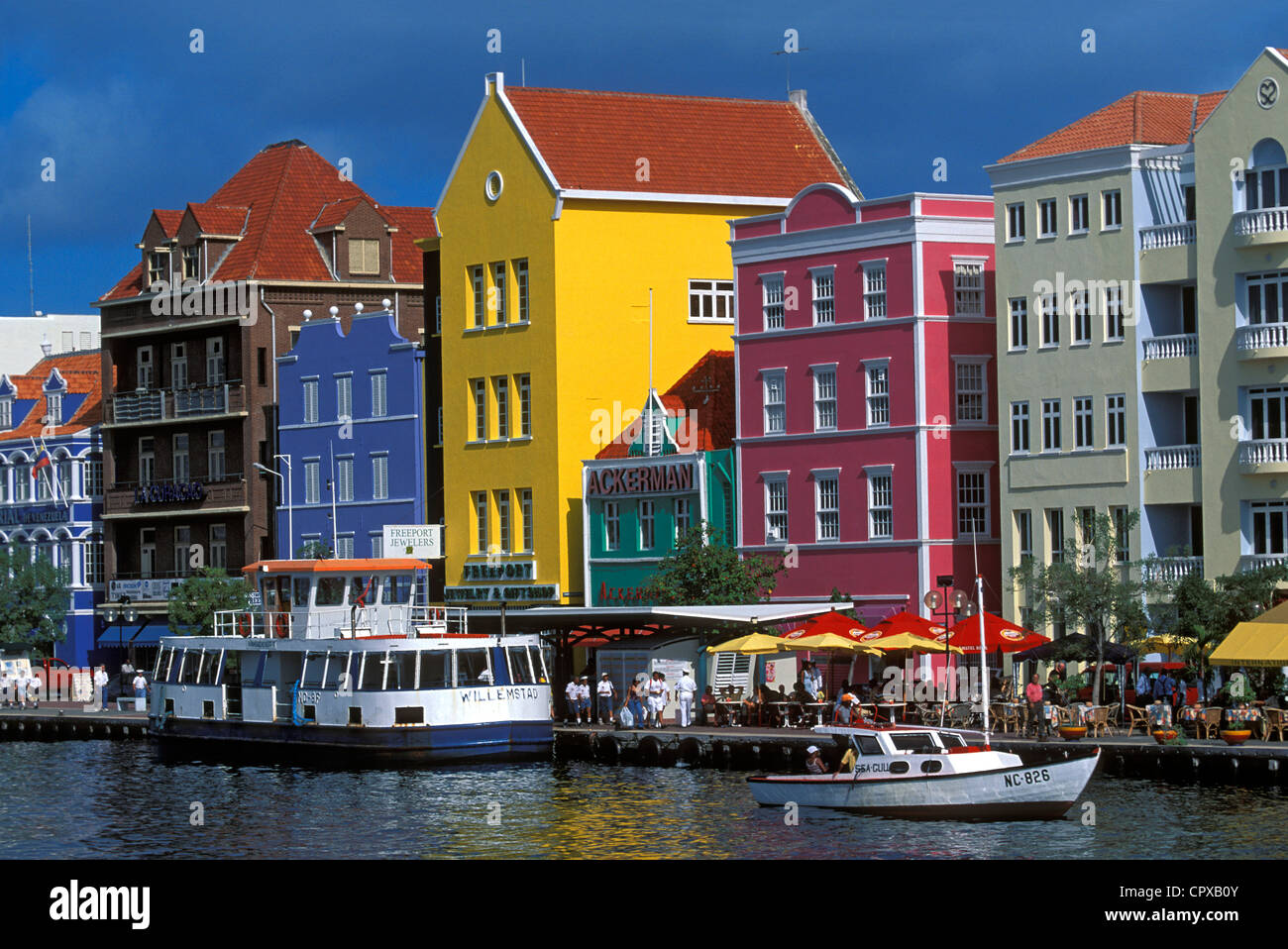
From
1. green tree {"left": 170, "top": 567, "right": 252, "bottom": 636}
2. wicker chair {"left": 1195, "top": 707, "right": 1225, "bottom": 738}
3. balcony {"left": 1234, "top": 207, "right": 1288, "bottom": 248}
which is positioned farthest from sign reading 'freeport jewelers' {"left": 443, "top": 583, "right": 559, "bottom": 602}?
wicker chair {"left": 1195, "top": 707, "right": 1225, "bottom": 738}

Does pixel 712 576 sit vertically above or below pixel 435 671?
above

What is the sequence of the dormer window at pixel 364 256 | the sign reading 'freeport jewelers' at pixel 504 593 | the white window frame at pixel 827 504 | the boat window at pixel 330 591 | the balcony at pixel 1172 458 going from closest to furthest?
the balcony at pixel 1172 458, the boat window at pixel 330 591, the white window frame at pixel 827 504, the sign reading 'freeport jewelers' at pixel 504 593, the dormer window at pixel 364 256

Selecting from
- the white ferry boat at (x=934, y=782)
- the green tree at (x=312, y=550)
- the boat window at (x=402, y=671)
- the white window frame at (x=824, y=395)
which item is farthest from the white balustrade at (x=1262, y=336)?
the green tree at (x=312, y=550)

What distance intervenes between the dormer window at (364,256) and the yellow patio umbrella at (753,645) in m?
42.8

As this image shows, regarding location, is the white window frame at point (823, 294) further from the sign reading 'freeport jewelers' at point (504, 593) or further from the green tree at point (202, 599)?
the green tree at point (202, 599)

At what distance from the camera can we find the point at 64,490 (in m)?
116

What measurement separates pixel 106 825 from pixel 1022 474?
32.0m

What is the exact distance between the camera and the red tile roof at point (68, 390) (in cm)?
11738

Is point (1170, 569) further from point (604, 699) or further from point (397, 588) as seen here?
Result: point (397, 588)

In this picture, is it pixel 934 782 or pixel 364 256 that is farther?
pixel 364 256

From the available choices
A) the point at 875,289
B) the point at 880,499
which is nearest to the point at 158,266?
the point at 875,289

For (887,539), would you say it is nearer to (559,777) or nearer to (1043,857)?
(559,777)

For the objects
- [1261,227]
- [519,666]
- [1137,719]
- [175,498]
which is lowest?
[1137,719]

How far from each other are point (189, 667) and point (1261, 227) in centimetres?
3736
